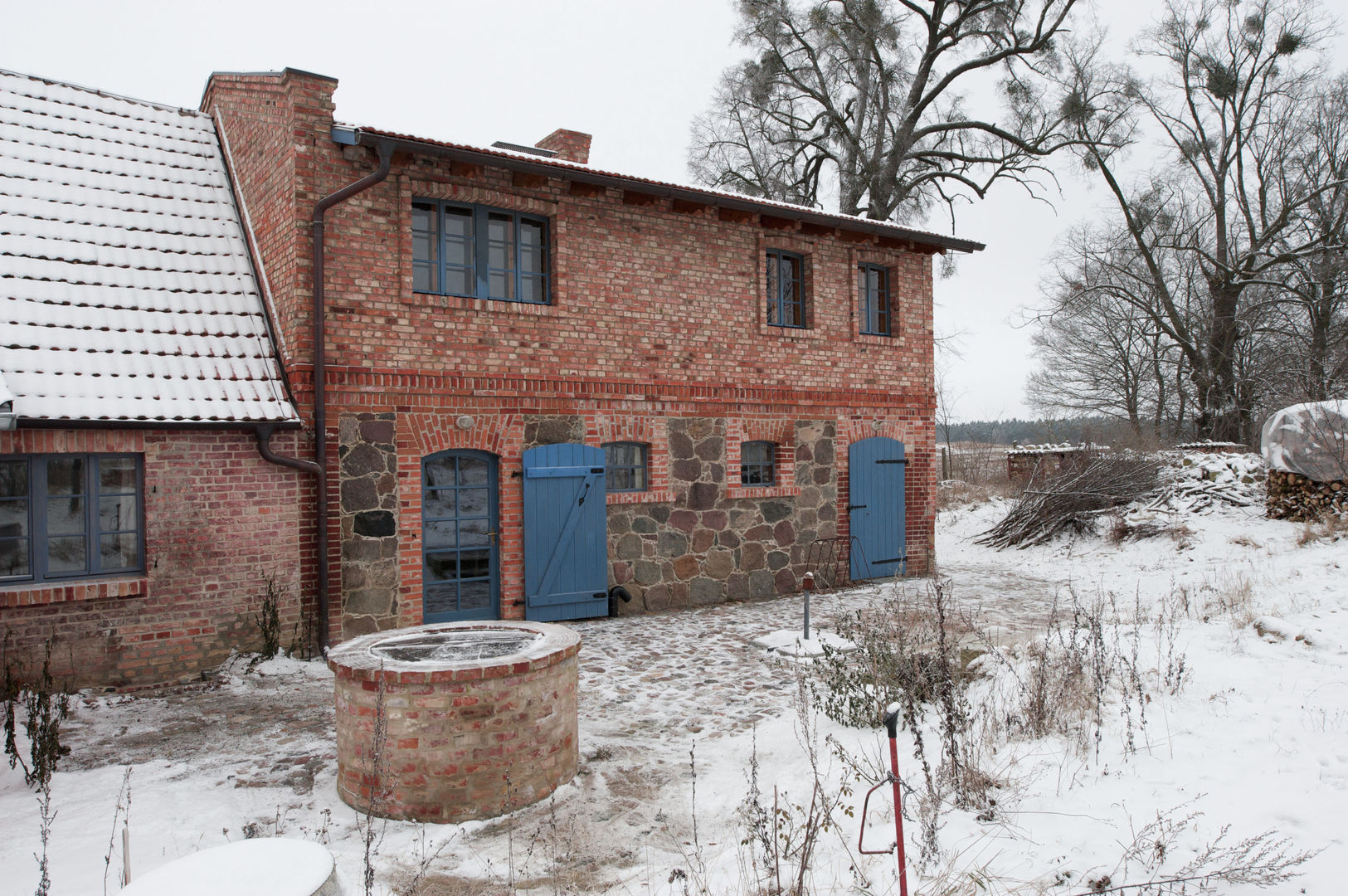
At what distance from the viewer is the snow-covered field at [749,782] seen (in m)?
3.84

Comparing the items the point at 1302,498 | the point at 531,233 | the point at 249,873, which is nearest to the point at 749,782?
the point at 249,873

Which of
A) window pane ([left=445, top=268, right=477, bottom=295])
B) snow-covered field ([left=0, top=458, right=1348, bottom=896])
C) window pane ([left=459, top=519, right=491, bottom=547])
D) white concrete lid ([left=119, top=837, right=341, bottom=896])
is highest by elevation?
window pane ([left=445, top=268, right=477, bottom=295])

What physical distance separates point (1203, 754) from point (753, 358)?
7889 millimetres

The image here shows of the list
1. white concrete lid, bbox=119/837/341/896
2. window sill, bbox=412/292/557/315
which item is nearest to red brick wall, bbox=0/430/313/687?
window sill, bbox=412/292/557/315

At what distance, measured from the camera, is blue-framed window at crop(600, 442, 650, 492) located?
10672 mm

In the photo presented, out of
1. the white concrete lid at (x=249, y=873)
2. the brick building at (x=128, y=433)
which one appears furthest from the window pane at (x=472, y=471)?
the white concrete lid at (x=249, y=873)

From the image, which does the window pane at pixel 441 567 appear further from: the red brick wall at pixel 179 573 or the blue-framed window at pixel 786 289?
the blue-framed window at pixel 786 289

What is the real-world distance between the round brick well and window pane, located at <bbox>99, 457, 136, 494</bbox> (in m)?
3.86

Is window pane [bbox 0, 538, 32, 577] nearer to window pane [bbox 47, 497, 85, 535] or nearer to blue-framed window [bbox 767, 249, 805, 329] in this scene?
window pane [bbox 47, 497, 85, 535]

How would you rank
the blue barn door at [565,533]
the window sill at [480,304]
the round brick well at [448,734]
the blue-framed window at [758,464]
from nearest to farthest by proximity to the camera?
the round brick well at [448,734], the window sill at [480,304], the blue barn door at [565,533], the blue-framed window at [758,464]

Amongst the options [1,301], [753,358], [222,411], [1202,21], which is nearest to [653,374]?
[753,358]

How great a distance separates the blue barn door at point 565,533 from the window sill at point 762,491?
2.02 m

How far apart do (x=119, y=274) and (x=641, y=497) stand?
6.07 m

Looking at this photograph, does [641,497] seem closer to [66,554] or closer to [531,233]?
[531,233]
